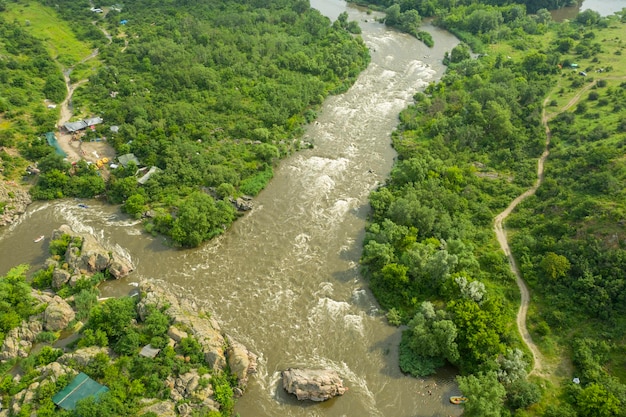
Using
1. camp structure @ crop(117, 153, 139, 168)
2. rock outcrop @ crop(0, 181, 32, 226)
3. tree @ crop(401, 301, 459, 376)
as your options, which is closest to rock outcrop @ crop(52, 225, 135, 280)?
rock outcrop @ crop(0, 181, 32, 226)

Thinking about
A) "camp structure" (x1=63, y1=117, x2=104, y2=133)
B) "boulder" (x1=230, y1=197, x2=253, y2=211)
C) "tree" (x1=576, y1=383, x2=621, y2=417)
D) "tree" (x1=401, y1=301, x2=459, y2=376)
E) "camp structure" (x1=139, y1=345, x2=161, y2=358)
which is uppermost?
"tree" (x1=576, y1=383, x2=621, y2=417)

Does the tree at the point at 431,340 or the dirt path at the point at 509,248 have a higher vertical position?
the dirt path at the point at 509,248

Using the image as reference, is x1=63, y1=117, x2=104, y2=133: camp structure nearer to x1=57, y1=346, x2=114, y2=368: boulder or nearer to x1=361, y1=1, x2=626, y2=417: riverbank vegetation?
x1=57, y1=346, x2=114, y2=368: boulder

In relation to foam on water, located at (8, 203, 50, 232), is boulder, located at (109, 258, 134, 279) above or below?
above

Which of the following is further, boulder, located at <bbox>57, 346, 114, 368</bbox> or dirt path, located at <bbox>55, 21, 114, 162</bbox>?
dirt path, located at <bbox>55, 21, 114, 162</bbox>

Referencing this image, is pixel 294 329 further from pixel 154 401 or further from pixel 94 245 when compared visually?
pixel 94 245

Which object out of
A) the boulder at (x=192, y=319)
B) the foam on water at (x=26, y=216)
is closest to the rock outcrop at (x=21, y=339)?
the boulder at (x=192, y=319)

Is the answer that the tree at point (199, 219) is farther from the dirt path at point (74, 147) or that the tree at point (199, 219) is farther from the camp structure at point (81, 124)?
the camp structure at point (81, 124)

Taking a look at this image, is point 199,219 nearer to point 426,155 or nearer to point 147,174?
point 147,174

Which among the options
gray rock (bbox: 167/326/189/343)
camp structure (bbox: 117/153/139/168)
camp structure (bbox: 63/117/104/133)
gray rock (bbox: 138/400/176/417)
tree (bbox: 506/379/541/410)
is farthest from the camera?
camp structure (bbox: 63/117/104/133)
